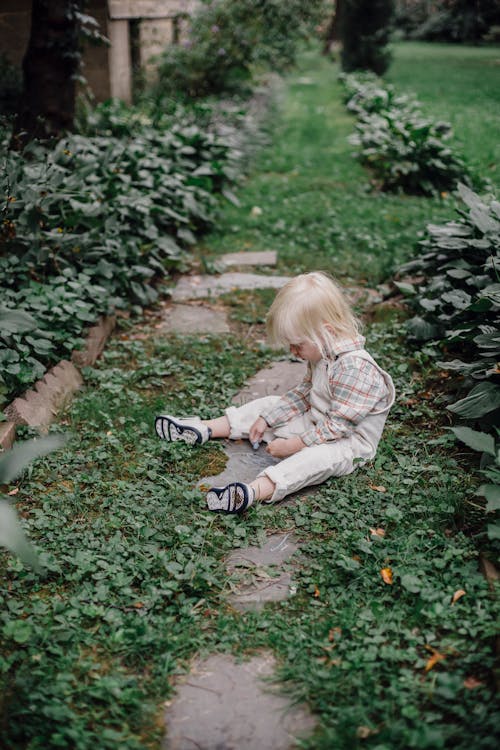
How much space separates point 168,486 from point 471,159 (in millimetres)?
Result: 6983

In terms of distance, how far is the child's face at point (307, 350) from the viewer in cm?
300

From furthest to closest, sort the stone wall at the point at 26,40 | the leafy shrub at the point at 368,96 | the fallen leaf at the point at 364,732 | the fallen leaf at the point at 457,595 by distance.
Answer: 1. the leafy shrub at the point at 368,96
2. the stone wall at the point at 26,40
3. the fallen leaf at the point at 457,595
4. the fallen leaf at the point at 364,732

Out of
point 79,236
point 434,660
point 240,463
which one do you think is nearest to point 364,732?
point 434,660

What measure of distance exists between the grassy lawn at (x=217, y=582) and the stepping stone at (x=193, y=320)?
1.30ft

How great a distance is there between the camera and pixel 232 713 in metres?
1.93

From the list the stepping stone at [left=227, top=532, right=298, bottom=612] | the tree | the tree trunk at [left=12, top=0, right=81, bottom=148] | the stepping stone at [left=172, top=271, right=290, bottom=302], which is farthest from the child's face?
the tree

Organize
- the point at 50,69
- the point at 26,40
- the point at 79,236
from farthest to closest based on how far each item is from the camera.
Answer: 1. the point at 26,40
2. the point at 50,69
3. the point at 79,236

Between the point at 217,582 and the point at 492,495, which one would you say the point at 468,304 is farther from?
→ the point at 217,582

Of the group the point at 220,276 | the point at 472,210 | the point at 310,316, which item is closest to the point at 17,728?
the point at 310,316

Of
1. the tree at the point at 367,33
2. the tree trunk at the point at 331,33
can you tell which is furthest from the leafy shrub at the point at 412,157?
the tree trunk at the point at 331,33

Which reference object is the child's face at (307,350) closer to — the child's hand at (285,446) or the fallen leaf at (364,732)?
the child's hand at (285,446)

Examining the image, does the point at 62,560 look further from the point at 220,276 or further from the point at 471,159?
the point at 471,159

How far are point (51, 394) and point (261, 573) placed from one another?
157 cm

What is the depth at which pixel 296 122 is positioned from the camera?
39.5ft
